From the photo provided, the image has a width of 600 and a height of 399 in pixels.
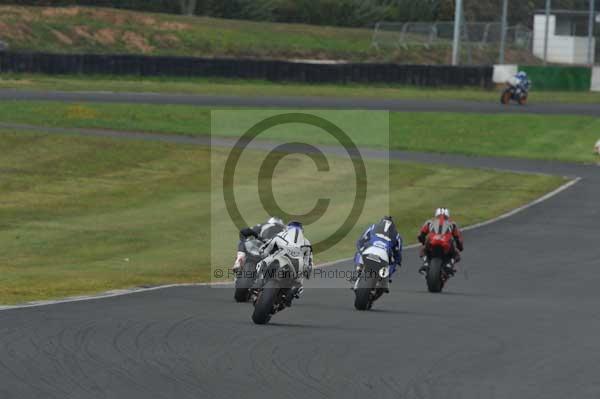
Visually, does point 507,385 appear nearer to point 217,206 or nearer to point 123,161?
point 217,206

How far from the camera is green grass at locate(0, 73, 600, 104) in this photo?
2256 inches

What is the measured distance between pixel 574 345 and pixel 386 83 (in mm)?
53205

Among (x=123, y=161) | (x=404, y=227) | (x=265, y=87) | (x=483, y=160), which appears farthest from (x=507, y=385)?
(x=265, y=87)

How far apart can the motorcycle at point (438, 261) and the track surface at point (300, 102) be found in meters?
33.8

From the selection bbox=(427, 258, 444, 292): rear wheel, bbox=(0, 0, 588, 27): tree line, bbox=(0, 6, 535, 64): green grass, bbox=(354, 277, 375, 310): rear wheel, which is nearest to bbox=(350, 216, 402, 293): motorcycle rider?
bbox=(354, 277, 375, 310): rear wheel

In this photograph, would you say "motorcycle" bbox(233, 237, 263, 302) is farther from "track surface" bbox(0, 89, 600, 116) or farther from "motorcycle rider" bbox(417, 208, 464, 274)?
"track surface" bbox(0, 89, 600, 116)

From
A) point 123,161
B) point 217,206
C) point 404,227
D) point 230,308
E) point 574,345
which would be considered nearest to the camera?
point 574,345

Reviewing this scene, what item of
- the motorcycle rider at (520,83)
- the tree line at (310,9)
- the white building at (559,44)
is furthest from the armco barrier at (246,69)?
the white building at (559,44)

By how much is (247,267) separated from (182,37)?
6762cm

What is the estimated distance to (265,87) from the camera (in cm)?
6206

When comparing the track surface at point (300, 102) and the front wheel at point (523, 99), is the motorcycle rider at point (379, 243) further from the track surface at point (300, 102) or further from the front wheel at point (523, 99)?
the front wheel at point (523, 99)

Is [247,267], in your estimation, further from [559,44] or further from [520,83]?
[559,44]

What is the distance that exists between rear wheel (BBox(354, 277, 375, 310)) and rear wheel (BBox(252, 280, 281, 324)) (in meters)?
1.99

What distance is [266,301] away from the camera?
14.4 metres
